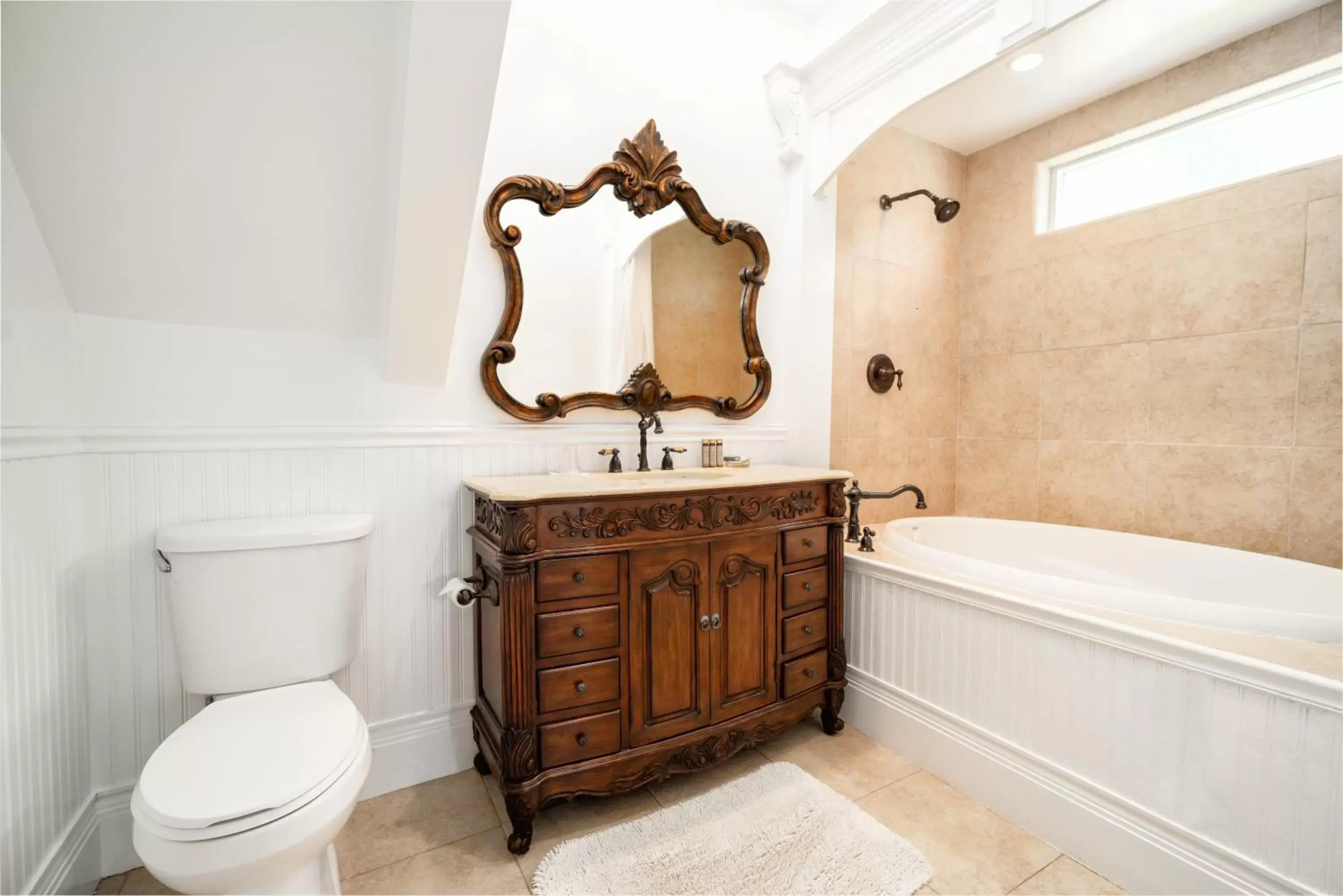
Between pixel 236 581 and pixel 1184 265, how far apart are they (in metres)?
3.46

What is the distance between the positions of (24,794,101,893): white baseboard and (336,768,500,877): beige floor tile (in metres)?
0.52

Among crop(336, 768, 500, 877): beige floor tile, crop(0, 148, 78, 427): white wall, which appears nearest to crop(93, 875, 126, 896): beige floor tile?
crop(336, 768, 500, 877): beige floor tile

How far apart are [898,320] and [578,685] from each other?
2.33m

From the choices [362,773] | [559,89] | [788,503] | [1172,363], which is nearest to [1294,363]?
[1172,363]

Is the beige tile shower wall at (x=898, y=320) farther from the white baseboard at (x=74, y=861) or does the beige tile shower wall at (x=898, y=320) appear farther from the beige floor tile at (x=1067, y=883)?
the white baseboard at (x=74, y=861)

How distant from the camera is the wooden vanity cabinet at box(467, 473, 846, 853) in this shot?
1.48 m

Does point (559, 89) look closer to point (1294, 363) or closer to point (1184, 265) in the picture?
point (1184, 265)

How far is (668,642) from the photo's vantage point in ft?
5.45

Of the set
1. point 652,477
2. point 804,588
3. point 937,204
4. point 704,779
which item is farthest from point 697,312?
point 704,779

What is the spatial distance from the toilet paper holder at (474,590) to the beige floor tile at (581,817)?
2.08ft

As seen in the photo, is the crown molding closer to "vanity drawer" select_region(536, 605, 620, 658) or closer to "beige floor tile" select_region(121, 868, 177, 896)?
"vanity drawer" select_region(536, 605, 620, 658)

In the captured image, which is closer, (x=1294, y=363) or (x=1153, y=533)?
(x=1294, y=363)

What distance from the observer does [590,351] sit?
2.03m

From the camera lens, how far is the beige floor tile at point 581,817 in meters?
1.52
